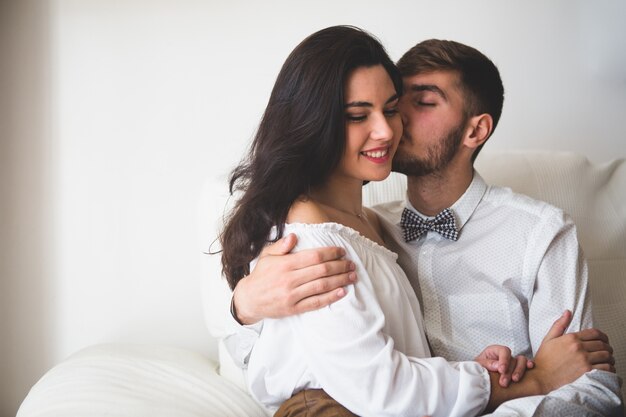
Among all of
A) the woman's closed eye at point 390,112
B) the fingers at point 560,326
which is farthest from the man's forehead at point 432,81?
the fingers at point 560,326

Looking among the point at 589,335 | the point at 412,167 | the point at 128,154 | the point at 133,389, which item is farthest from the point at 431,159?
the point at 128,154

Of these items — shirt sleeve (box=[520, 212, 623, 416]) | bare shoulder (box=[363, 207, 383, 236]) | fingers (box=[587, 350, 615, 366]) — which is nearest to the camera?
fingers (box=[587, 350, 615, 366])

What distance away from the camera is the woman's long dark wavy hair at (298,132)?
5.08ft

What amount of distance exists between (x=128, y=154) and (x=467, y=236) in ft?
4.17

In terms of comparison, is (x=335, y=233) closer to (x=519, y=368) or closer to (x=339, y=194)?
(x=339, y=194)

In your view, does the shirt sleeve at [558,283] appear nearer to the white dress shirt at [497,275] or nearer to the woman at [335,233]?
the white dress shirt at [497,275]

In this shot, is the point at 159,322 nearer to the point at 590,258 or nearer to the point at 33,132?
the point at 33,132

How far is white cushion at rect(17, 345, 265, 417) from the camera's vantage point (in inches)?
64.2

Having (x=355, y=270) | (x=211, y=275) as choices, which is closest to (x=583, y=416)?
(x=355, y=270)

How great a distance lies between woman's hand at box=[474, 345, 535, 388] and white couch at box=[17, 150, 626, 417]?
1.94 ft

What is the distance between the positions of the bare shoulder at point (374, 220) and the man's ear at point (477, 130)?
1.06 feet

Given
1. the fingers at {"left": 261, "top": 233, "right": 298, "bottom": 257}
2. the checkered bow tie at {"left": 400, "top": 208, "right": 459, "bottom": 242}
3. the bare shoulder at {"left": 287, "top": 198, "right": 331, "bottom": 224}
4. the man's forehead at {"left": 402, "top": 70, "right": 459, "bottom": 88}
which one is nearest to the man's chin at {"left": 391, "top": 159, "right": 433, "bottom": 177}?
the checkered bow tie at {"left": 400, "top": 208, "right": 459, "bottom": 242}

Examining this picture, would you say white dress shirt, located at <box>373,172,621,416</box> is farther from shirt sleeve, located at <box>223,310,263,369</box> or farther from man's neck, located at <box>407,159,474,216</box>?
shirt sleeve, located at <box>223,310,263,369</box>

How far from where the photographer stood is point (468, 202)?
1.93 meters
